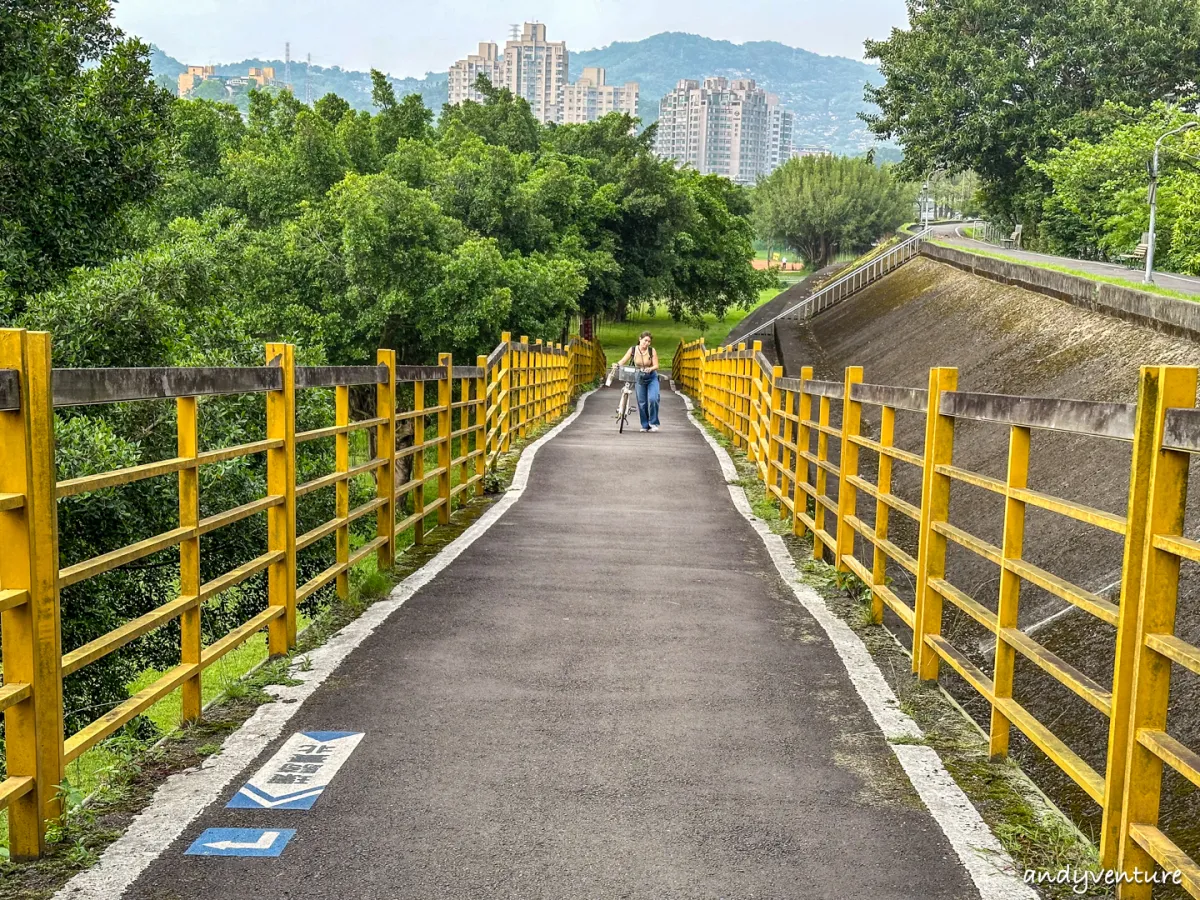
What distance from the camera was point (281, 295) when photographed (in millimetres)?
31047

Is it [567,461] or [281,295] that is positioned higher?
[281,295]

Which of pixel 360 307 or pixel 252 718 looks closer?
pixel 252 718

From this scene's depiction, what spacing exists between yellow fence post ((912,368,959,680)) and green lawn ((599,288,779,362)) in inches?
2397

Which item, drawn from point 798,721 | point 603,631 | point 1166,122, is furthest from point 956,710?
point 1166,122

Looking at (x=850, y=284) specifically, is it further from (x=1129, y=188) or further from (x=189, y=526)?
(x=189, y=526)

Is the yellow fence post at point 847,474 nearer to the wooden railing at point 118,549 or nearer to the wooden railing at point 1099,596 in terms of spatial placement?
the wooden railing at point 1099,596

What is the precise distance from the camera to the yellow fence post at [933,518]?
231 inches

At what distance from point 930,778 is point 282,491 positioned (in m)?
3.33

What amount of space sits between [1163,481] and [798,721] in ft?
7.48

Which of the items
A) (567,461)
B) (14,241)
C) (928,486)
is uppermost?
(14,241)

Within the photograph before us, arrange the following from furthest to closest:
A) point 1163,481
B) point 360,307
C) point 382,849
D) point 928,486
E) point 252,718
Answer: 1. point 360,307
2. point 928,486
3. point 252,718
4. point 382,849
5. point 1163,481

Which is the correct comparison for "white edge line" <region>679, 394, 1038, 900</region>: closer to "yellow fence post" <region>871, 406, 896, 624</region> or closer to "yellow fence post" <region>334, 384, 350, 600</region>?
"yellow fence post" <region>871, 406, 896, 624</region>

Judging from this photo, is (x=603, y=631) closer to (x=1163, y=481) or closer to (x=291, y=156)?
(x=1163, y=481)

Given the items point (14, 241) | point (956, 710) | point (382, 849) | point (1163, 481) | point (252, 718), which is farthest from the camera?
point (14, 241)
